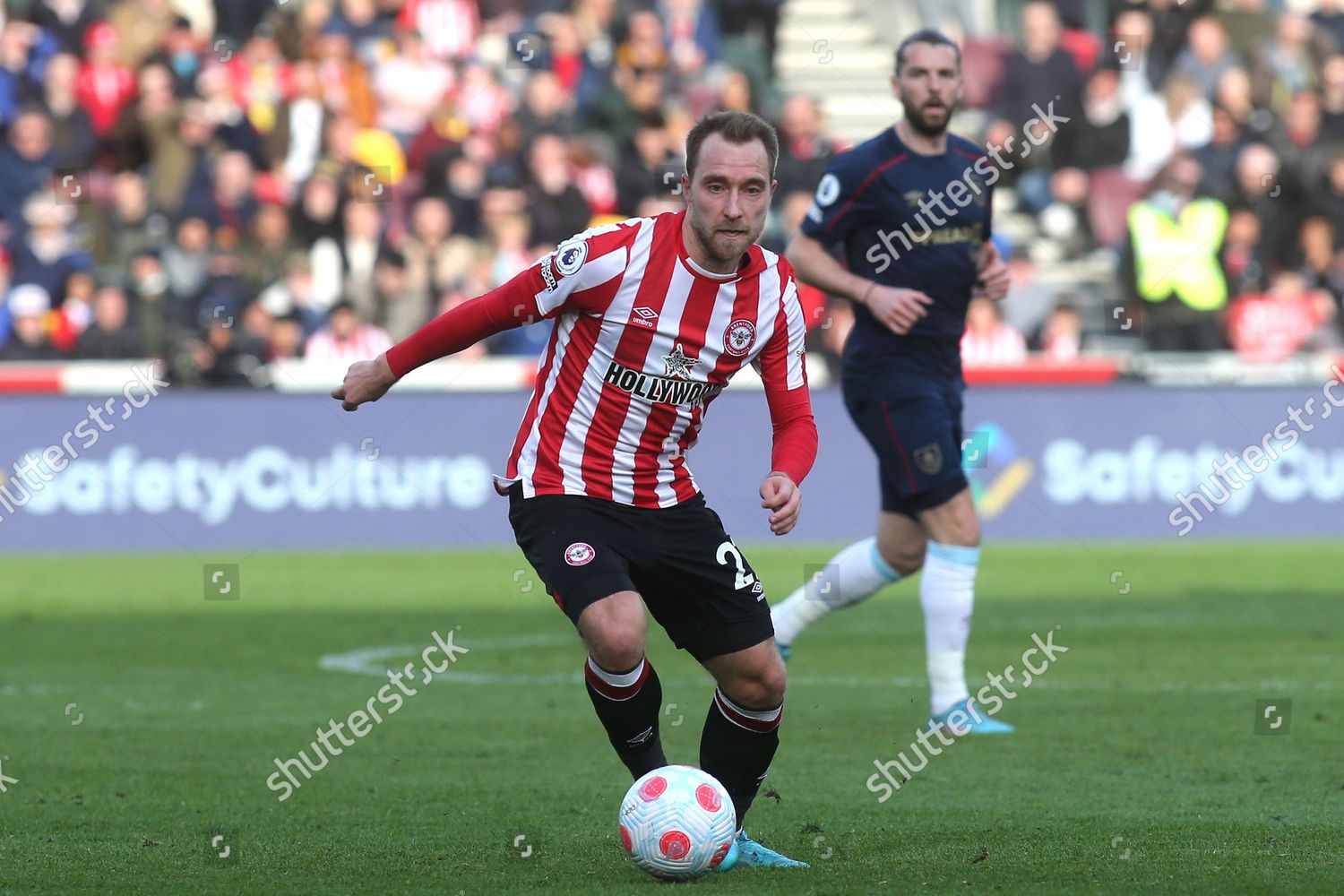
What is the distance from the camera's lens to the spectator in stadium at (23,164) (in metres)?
17.6

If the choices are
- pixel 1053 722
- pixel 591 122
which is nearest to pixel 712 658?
pixel 1053 722

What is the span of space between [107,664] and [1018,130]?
11727 millimetres

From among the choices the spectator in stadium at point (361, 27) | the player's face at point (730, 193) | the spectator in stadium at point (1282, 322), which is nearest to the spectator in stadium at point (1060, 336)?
the spectator in stadium at point (1282, 322)

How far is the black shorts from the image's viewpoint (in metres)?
5.16

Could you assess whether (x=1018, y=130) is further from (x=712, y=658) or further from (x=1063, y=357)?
(x=712, y=658)

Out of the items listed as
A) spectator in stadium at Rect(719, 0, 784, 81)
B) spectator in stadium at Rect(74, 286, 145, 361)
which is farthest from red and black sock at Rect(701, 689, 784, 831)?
spectator in stadium at Rect(719, 0, 784, 81)

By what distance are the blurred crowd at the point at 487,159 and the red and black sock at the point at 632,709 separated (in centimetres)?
1076

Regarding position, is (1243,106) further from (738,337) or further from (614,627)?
(614,627)

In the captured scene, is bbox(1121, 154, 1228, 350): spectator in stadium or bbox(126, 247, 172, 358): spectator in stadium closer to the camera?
bbox(126, 247, 172, 358): spectator in stadium

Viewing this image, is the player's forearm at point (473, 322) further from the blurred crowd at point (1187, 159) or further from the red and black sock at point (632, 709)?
the blurred crowd at point (1187, 159)

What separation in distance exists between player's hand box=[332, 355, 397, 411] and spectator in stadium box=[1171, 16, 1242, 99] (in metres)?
16.1

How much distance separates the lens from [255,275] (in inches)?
664

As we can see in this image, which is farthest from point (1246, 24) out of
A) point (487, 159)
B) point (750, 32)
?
point (487, 159)

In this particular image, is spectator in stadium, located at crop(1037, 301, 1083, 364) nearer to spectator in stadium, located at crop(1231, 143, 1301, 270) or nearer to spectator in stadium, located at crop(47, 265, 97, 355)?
spectator in stadium, located at crop(1231, 143, 1301, 270)
